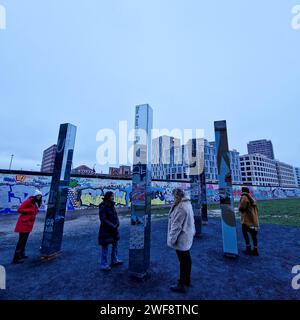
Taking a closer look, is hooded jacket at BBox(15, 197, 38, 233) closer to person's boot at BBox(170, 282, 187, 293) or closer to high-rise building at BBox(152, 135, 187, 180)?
person's boot at BBox(170, 282, 187, 293)

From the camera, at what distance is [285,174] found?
421 feet

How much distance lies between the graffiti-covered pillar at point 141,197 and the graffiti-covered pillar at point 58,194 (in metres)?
2.66

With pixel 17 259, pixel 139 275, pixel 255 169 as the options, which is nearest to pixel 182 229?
pixel 139 275

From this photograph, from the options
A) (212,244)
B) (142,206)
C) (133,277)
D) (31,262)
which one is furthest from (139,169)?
(212,244)

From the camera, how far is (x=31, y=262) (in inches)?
196

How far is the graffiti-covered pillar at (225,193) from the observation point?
5.30 meters

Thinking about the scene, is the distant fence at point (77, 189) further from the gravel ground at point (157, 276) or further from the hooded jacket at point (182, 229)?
the hooded jacket at point (182, 229)

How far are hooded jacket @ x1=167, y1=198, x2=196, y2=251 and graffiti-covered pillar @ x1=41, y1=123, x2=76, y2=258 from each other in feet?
12.4

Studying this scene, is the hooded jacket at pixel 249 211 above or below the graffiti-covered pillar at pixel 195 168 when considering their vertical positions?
below

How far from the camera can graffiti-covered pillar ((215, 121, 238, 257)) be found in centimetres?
530

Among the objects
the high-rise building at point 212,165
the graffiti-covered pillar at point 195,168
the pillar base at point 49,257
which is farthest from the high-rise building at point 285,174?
the pillar base at point 49,257

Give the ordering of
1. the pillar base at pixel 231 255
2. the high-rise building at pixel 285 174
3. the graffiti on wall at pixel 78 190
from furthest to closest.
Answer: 1. the high-rise building at pixel 285 174
2. the graffiti on wall at pixel 78 190
3. the pillar base at pixel 231 255
